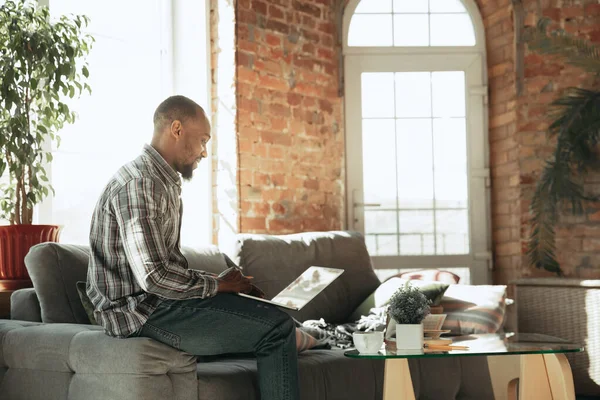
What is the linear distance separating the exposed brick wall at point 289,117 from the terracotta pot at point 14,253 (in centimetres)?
153

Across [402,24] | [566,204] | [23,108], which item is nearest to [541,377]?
[566,204]

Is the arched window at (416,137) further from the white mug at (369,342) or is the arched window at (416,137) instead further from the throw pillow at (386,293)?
the white mug at (369,342)

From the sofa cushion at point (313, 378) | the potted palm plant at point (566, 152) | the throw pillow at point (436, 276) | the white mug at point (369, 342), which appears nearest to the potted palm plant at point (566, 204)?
the potted palm plant at point (566, 152)

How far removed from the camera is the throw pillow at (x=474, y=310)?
3.94m

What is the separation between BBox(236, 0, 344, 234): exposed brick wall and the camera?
16.0ft

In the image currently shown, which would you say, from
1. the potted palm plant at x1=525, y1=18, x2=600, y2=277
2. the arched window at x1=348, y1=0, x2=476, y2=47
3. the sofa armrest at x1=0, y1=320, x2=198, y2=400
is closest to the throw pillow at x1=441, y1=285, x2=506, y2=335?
the potted palm plant at x1=525, y1=18, x2=600, y2=277

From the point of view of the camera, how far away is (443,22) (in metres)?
5.61

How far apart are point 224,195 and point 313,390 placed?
195cm

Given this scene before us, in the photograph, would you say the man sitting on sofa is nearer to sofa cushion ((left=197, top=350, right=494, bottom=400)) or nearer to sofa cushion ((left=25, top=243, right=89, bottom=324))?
sofa cushion ((left=197, top=350, right=494, bottom=400))

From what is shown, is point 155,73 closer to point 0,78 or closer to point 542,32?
point 0,78

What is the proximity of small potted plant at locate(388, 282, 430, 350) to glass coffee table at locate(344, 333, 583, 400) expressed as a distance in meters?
0.06

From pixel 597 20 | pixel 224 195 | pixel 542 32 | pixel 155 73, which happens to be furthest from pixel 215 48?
pixel 597 20

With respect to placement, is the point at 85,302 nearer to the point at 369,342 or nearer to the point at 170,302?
the point at 170,302

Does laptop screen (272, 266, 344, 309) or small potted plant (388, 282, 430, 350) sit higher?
laptop screen (272, 266, 344, 309)
